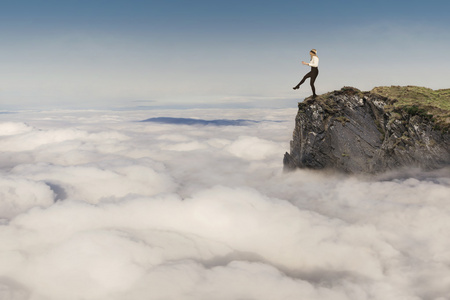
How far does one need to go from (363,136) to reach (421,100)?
16.0m

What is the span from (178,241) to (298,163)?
12026 cm

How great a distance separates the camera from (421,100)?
59781 mm

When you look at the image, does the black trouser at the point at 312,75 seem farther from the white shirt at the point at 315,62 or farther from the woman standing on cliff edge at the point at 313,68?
the white shirt at the point at 315,62

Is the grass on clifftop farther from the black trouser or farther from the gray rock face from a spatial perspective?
the black trouser

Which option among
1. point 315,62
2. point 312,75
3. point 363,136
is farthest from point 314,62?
point 363,136

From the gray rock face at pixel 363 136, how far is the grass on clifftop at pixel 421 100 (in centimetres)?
133

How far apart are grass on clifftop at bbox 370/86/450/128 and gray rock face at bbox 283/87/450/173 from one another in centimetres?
133

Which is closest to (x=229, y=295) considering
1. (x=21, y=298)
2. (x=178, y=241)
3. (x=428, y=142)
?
(x=178, y=241)

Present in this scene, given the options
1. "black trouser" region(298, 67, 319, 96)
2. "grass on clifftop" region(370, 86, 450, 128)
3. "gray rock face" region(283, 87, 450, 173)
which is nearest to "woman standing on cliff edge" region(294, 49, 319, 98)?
"black trouser" region(298, 67, 319, 96)

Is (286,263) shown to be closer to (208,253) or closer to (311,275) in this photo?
(311,275)

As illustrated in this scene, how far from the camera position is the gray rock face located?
190ft

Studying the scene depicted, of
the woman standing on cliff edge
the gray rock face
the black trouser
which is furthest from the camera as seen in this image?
the gray rock face

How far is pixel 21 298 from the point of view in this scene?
151250mm

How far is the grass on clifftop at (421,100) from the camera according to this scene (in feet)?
181
